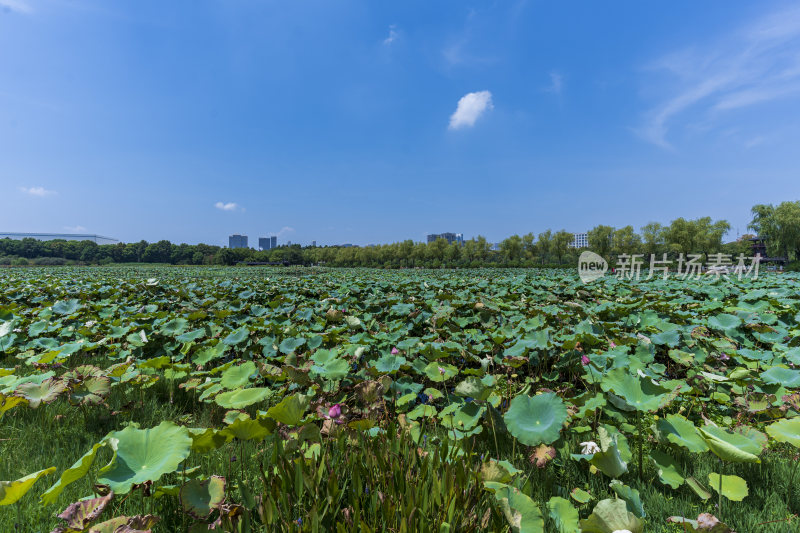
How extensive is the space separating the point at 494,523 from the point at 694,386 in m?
2.39

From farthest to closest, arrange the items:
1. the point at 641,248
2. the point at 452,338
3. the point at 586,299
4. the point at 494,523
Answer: the point at 641,248, the point at 586,299, the point at 452,338, the point at 494,523

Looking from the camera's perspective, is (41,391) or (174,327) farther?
(174,327)

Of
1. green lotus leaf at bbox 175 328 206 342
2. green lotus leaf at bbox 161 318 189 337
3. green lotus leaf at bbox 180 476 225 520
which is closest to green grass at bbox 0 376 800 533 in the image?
green lotus leaf at bbox 180 476 225 520

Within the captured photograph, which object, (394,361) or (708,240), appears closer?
(394,361)

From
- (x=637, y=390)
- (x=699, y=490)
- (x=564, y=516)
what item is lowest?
(x=564, y=516)

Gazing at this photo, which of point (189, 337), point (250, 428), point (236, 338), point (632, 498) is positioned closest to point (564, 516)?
point (632, 498)

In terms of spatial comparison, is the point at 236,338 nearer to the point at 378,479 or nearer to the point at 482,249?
the point at 378,479

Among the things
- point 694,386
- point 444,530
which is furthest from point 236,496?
point 694,386

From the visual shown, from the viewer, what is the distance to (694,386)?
8.75 ft

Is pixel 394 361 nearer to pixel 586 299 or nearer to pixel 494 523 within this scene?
pixel 494 523

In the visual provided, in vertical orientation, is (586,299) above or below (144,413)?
above

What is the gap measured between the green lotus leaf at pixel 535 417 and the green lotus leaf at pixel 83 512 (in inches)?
57.9

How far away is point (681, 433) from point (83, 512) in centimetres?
235

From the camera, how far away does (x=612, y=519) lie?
1.04 meters
